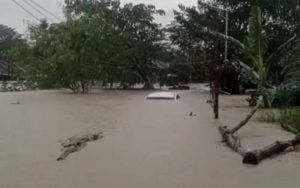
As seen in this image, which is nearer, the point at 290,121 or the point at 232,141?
the point at 232,141

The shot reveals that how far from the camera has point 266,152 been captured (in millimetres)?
8172

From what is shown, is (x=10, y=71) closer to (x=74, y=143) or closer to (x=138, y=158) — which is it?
(x=74, y=143)

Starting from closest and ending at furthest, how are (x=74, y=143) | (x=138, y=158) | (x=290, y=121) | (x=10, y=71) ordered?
(x=138, y=158), (x=74, y=143), (x=290, y=121), (x=10, y=71)

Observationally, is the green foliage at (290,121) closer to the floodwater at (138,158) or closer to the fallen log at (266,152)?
the floodwater at (138,158)

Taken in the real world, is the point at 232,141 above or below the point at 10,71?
below

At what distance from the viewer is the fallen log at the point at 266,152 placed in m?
7.71

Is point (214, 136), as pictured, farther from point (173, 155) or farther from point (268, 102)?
point (268, 102)

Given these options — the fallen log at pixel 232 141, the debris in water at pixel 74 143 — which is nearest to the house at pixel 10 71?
the debris in water at pixel 74 143

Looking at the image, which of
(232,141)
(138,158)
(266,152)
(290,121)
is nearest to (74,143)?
(138,158)

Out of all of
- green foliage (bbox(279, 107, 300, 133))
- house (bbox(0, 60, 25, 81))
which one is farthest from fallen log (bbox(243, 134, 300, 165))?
house (bbox(0, 60, 25, 81))

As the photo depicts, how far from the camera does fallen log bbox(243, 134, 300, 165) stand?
7707mm

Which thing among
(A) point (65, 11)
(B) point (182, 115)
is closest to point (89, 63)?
(A) point (65, 11)

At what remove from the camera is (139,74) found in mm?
37906

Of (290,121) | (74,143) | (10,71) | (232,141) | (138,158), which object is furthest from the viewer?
(10,71)
